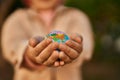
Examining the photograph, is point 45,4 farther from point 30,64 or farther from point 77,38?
point 77,38

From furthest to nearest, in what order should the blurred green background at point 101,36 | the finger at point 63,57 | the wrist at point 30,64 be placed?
the blurred green background at point 101,36 < the wrist at point 30,64 < the finger at point 63,57

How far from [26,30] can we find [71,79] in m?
0.24

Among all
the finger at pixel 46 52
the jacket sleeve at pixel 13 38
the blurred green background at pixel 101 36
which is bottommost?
the finger at pixel 46 52

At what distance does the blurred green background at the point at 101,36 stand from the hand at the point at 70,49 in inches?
44.3

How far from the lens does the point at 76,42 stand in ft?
4.24

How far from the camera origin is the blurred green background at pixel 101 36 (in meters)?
2.55

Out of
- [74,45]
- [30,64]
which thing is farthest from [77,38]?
[30,64]

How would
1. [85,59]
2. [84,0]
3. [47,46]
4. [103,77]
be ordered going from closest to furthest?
[47,46] → [85,59] → [84,0] → [103,77]

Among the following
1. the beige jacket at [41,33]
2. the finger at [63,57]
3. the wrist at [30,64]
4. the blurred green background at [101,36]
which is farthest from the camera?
the blurred green background at [101,36]

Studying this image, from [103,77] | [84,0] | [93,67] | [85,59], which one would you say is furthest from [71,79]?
[93,67]

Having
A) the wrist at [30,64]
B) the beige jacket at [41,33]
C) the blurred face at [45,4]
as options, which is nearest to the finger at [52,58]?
the wrist at [30,64]

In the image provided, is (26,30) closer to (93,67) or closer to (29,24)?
(29,24)

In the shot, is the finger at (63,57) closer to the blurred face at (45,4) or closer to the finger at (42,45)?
the finger at (42,45)

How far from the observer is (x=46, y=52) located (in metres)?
1.28
